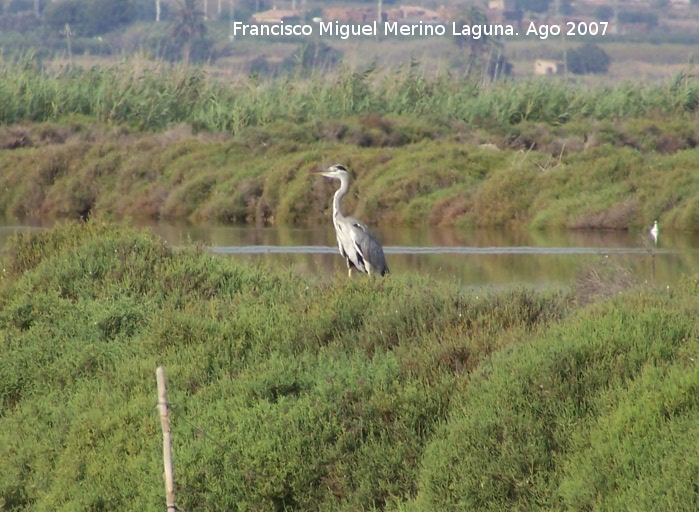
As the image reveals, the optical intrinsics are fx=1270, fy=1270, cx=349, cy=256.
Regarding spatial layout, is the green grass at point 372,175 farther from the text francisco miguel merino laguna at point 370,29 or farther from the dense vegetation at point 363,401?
the text francisco miguel merino laguna at point 370,29

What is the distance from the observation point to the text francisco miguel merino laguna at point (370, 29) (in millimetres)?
99000

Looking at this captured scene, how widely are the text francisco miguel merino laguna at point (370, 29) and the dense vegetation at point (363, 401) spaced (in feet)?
284

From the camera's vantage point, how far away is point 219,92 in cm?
4019

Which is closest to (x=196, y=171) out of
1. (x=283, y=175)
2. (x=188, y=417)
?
(x=283, y=175)

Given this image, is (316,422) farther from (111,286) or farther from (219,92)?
(219,92)

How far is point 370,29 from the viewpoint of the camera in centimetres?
11206

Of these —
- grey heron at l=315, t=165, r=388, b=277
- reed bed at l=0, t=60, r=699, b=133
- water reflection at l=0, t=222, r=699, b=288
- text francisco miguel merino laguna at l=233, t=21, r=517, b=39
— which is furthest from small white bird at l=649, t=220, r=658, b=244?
text francisco miguel merino laguna at l=233, t=21, r=517, b=39

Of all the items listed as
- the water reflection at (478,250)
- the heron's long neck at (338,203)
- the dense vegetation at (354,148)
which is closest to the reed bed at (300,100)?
the dense vegetation at (354,148)

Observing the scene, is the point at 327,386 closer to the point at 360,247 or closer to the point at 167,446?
the point at 167,446

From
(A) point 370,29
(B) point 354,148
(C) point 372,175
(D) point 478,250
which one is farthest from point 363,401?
(A) point 370,29

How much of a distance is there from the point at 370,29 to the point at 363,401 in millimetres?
106470

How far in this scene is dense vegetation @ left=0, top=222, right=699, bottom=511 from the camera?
21.8 feet

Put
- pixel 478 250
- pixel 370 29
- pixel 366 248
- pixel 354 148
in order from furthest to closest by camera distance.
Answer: pixel 370 29 → pixel 354 148 → pixel 478 250 → pixel 366 248

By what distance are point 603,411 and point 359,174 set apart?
23.3m
